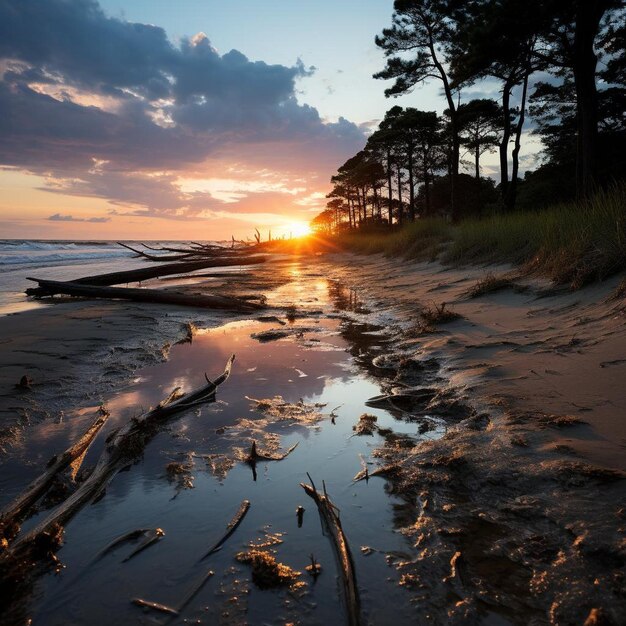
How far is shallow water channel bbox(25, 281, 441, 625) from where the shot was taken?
1.29m

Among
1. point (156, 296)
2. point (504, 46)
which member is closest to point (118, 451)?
point (156, 296)

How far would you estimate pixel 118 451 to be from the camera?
2.25 meters

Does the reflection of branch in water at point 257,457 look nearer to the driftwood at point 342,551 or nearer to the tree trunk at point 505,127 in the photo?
the driftwood at point 342,551

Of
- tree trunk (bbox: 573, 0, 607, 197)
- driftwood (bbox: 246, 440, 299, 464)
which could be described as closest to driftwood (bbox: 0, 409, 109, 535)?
driftwood (bbox: 246, 440, 299, 464)

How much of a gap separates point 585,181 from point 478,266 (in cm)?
495

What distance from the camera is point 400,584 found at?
136 cm

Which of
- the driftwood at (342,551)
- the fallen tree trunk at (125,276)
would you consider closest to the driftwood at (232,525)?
the driftwood at (342,551)

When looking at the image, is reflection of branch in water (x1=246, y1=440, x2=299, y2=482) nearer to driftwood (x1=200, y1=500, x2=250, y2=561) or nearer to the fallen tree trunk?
driftwood (x1=200, y1=500, x2=250, y2=561)

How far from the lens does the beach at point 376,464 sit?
133 centimetres

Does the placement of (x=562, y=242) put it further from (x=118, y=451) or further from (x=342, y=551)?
(x=118, y=451)

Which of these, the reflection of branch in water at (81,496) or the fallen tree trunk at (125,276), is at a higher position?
the fallen tree trunk at (125,276)

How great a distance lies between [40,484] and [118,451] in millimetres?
373

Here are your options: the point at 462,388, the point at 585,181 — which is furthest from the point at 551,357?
the point at 585,181

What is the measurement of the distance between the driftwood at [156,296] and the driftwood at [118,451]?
4.24 meters
